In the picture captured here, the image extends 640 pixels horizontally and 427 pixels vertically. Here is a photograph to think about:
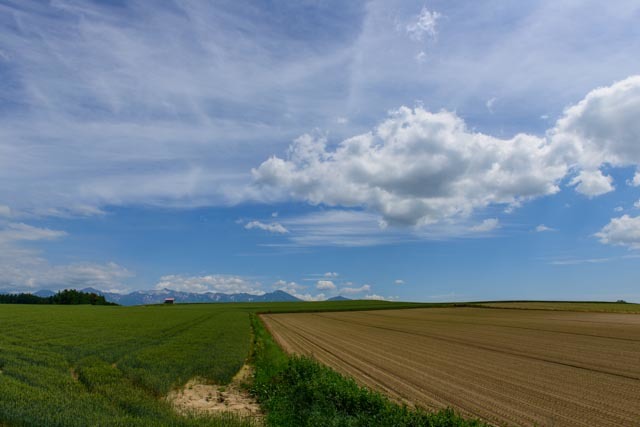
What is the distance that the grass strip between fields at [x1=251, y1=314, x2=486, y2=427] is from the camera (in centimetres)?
1155

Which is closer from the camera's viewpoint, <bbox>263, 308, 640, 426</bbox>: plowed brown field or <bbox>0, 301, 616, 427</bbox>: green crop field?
<bbox>0, 301, 616, 427</bbox>: green crop field

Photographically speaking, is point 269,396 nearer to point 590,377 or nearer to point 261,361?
point 261,361

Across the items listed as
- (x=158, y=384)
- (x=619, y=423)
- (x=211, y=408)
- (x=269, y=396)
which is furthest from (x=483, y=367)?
(x=158, y=384)

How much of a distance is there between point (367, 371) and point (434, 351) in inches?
347

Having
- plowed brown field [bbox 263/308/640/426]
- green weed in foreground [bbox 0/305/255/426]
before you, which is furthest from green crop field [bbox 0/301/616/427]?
plowed brown field [bbox 263/308/640/426]

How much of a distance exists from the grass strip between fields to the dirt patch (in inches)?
20.9

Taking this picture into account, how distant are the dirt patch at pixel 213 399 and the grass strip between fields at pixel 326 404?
0.53 m

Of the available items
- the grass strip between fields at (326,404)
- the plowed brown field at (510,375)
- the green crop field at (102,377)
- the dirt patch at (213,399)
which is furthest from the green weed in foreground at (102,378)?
the plowed brown field at (510,375)

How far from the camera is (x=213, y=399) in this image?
53.2 ft

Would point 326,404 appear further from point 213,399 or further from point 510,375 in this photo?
point 510,375

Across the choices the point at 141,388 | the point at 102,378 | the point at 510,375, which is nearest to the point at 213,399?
the point at 141,388

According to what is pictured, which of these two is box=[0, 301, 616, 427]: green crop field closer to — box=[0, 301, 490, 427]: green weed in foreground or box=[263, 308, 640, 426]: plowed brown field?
box=[0, 301, 490, 427]: green weed in foreground

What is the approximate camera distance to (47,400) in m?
12.8

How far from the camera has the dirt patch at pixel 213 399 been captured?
47.6 feet
